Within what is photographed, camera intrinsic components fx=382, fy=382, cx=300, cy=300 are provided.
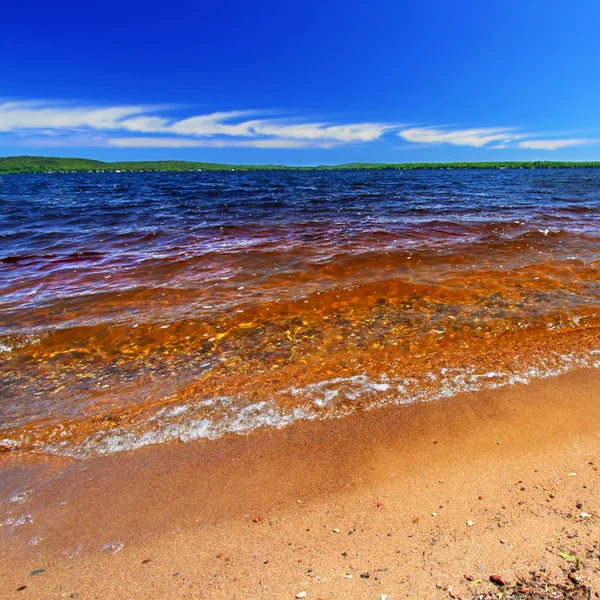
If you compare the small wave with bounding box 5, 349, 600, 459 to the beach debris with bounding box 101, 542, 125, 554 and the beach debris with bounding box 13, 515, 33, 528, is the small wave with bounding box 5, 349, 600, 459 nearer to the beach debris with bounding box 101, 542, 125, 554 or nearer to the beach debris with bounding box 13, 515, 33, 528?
the beach debris with bounding box 13, 515, 33, 528

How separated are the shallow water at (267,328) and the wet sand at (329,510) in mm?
418

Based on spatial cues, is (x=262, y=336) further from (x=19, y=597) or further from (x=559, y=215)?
(x=559, y=215)

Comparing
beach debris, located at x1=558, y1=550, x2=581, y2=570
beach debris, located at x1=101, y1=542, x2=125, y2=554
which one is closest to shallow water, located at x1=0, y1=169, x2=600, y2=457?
beach debris, located at x1=101, y1=542, x2=125, y2=554

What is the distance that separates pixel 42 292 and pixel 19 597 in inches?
314

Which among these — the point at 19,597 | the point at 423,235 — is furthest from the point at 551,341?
the point at 423,235

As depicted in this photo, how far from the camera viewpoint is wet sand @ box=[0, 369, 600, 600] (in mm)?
2305

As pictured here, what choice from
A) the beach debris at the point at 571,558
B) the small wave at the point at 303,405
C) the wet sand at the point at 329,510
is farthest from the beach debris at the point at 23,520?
the beach debris at the point at 571,558

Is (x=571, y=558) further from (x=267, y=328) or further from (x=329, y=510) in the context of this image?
(x=267, y=328)

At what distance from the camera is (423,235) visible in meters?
14.1

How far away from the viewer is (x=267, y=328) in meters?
6.36

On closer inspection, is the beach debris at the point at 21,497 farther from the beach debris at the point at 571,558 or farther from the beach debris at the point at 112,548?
the beach debris at the point at 571,558

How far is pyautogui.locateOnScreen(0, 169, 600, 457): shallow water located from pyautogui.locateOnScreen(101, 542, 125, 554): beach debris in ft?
3.88

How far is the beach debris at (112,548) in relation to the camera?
8.63 feet

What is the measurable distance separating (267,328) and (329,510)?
148 inches
